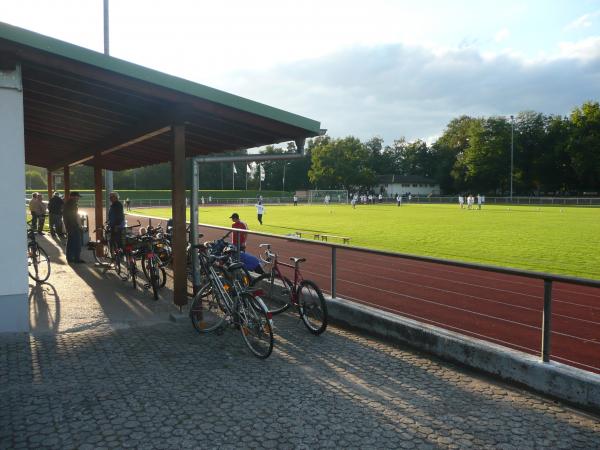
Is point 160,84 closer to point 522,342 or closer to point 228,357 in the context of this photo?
point 228,357

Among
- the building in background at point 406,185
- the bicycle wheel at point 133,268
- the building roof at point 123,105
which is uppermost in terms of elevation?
the building in background at point 406,185

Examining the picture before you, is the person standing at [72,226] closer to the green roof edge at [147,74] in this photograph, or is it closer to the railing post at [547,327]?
the green roof edge at [147,74]

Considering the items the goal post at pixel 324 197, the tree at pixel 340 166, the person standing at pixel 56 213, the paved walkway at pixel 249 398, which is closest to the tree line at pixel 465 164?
the tree at pixel 340 166

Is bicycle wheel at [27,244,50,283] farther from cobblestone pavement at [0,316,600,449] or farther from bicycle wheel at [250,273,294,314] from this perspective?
bicycle wheel at [250,273,294,314]

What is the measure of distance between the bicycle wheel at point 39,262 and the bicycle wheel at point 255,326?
5655 millimetres

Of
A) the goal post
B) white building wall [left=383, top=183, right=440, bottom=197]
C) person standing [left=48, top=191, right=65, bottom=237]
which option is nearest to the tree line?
white building wall [left=383, top=183, right=440, bottom=197]

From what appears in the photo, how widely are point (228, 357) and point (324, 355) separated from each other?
1.11 m

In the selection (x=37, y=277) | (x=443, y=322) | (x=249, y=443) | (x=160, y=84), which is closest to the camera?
(x=249, y=443)

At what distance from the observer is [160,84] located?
616 cm

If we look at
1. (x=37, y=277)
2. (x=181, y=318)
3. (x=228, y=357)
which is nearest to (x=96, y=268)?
(x=37, y=277)

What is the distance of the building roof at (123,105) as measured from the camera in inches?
229

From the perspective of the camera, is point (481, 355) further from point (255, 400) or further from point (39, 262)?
point (39, 262)

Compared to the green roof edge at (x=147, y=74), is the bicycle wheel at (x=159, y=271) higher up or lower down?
lower down

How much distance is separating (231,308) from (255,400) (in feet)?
6.14
